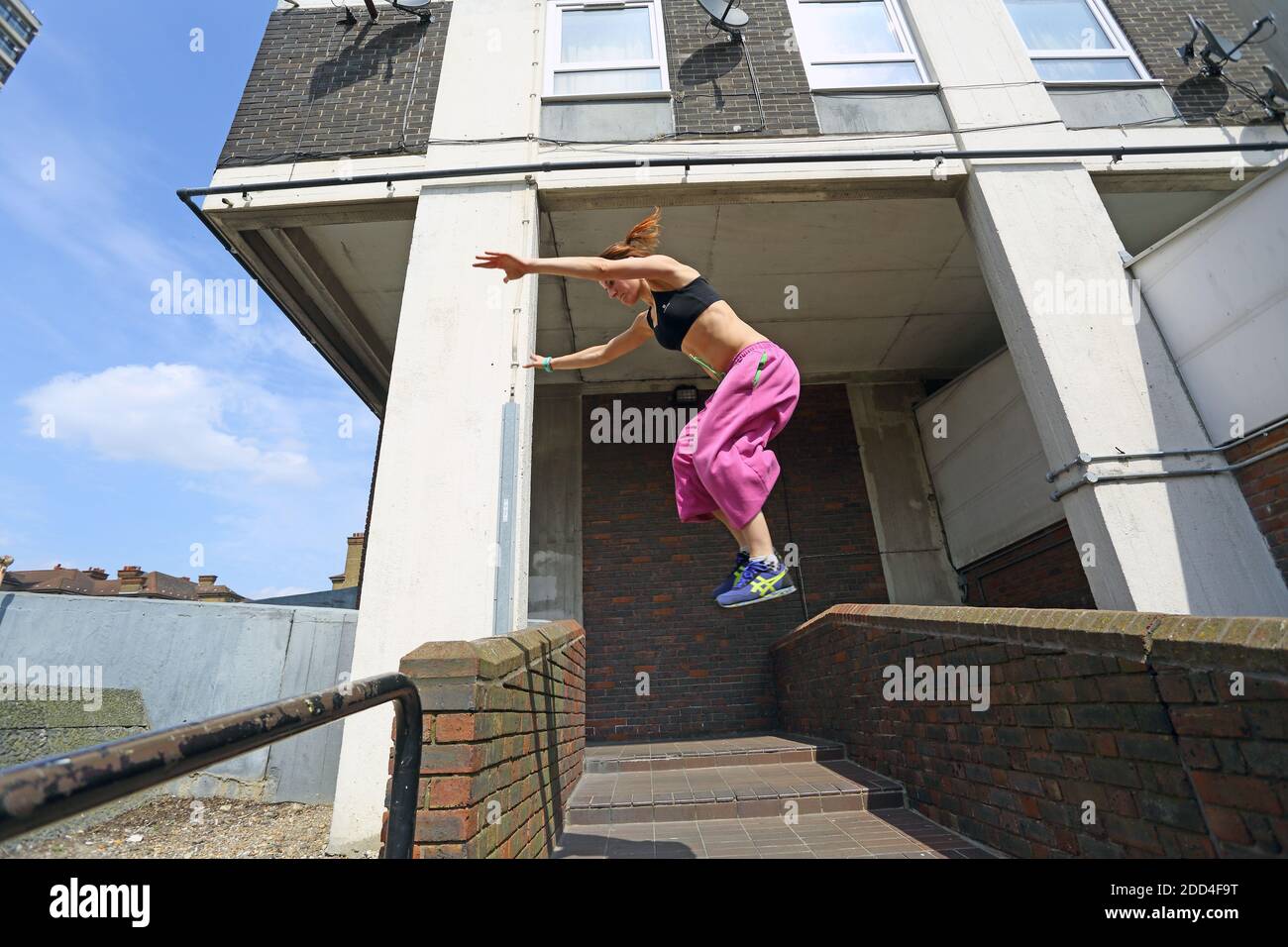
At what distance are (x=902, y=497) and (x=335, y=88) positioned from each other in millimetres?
8635

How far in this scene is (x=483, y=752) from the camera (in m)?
2.13

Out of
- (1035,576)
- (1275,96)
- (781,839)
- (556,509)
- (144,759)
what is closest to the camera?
(144,759)

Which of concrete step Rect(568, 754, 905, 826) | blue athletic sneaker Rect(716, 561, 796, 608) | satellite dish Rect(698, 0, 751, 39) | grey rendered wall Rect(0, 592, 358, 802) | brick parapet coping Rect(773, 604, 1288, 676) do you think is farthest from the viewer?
satellite dish Rect(698, 0, 751, 39)

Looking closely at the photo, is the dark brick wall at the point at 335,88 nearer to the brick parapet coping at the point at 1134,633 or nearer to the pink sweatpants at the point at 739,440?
the pink sweatpants at the point at 739,440

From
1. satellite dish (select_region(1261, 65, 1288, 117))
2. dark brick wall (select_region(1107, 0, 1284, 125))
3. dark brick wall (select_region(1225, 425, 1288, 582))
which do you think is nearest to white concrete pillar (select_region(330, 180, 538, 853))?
dark brick wall (select_region(1225, 425, 1288, 582))

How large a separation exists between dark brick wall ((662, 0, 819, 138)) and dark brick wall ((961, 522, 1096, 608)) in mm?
5193

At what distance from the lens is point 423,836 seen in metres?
1.92

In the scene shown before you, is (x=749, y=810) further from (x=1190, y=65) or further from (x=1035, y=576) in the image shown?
(x=1190, y=65)

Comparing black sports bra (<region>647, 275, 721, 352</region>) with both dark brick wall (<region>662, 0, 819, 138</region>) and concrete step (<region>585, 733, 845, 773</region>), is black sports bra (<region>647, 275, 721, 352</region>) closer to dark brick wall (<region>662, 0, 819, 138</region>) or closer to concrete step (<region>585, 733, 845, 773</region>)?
concrete step (<region>585, 733, 845, 773</region>)

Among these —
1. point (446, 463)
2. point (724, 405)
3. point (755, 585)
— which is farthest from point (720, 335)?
point (446, 463)

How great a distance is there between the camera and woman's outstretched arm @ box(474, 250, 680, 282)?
2268 millimetres

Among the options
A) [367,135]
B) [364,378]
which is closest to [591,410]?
[364,378]

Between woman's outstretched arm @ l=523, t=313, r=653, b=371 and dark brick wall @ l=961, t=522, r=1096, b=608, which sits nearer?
woman's outstretched arm @ l=523, t=313, r=653, b=371

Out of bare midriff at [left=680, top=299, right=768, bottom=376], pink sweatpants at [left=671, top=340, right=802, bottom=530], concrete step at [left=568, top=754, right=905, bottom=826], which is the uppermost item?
bare midriff at [left=680, top=299, right=768, bottom=376]
